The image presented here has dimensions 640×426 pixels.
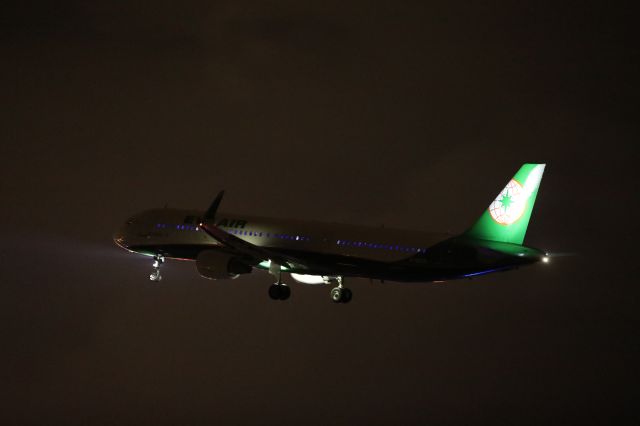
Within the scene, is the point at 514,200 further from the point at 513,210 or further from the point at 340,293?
the point at 340,293

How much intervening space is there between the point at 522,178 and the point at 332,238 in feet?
37.0

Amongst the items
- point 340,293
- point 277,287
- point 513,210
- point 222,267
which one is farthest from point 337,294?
point 513,210

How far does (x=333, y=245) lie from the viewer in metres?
57.1

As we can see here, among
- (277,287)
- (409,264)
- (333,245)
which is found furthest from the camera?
(277,287)

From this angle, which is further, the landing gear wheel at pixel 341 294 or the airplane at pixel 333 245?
the landing gear wheel at pixel 341 294

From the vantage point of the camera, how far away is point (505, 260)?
5016cm

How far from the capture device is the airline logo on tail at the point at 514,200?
5116 cm

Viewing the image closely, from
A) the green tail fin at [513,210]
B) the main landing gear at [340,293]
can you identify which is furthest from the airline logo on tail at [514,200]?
the main landing gear at [340,293]

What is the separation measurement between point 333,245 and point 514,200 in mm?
10605

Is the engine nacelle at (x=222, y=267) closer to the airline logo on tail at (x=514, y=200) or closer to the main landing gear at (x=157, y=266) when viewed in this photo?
the main landing gear at (x=157, y=266)

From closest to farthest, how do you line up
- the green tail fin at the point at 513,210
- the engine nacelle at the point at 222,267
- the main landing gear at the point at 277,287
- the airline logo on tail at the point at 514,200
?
1. the green tail fin at the point at 513,210
2. the airline logo on tail at the point at 514,200
3. the engine nacelle at the point at 222,267
4. the main landing gear at the point at 277,287

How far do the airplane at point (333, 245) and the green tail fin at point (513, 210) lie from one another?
5cm

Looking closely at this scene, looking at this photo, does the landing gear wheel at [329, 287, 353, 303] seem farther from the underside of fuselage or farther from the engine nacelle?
the engine nacelle

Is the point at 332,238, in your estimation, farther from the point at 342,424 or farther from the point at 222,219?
the point at 342,424
